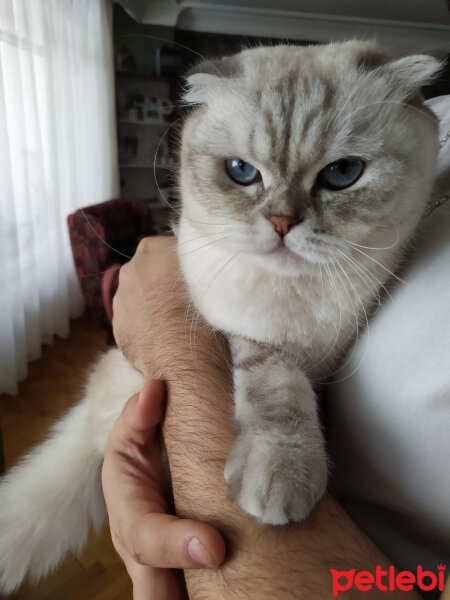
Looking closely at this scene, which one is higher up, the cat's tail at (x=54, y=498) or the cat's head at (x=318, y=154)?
the cat's head at (x=318, y=154)

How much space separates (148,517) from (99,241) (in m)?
2.77

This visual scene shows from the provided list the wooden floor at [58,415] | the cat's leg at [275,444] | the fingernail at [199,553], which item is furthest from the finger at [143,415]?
the wooden floor at [58,415]

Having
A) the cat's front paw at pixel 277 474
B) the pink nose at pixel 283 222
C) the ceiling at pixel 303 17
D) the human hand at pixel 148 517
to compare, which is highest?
the ceiling at pixel 303 17

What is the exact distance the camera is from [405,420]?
0.66m

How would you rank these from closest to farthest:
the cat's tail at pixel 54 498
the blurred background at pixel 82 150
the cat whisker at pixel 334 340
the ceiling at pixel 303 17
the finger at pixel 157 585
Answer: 1. the finger at pixel 157 585
2. the cat whisker at pixel 334 340
3. the cat's tail at pixel 54 498
4. the blurred background at pixel 82 150
5. the ceiling at pixel 303 17

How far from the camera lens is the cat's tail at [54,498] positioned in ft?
3.30

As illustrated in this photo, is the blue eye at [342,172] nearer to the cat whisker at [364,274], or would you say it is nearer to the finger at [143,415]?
the cat whisker at [364,274]


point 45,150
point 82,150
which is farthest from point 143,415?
point 82,150

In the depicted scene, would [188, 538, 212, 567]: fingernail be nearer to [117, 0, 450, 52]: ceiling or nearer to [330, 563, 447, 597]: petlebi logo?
[330, 563, 447, 597]: petlebi logo

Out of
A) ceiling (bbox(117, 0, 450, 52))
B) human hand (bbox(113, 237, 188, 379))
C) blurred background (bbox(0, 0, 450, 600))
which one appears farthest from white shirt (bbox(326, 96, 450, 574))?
ceiling (bbox(117, 0, 450, 52))

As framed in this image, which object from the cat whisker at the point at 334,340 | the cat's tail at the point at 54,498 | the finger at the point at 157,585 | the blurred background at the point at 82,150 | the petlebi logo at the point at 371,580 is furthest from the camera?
the blurred background at the point at 82,150

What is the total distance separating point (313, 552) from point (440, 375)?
0.30 metres

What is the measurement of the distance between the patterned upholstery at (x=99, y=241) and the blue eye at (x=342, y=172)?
8.43ft

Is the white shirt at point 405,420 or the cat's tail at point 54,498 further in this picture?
the cat's tail at point 54,498
